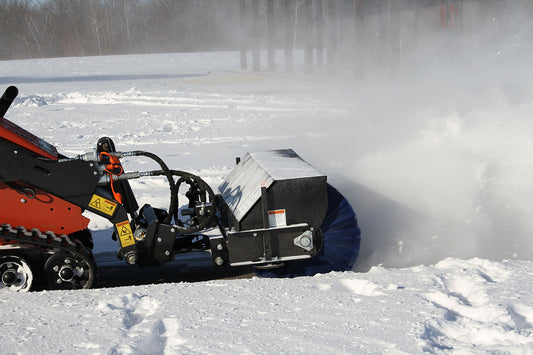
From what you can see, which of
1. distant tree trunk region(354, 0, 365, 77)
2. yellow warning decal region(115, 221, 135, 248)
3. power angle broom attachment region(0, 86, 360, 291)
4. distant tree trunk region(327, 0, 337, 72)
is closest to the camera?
power angle broom attachment region(0, 86, 360, 291)

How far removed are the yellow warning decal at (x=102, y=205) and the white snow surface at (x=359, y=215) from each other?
0.57m

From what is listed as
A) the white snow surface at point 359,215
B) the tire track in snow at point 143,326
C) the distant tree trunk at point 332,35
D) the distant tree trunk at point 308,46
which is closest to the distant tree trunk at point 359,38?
the white snow surface at point 359,215

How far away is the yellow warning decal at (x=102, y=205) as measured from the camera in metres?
4.65

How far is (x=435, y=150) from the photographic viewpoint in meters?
8.79

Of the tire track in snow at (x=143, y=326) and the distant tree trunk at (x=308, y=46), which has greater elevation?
the distant tree trunk at (x=308, y=46)

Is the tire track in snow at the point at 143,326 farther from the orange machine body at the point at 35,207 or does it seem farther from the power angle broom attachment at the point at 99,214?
the orange machine body at the point at 35,207

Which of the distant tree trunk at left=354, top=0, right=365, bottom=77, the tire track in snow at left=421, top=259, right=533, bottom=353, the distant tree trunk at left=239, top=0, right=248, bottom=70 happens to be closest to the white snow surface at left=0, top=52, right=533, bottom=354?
the tire track in snow at left=421, top=259, right=533, bottom=353

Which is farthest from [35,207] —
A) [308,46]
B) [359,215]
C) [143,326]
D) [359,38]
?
[308,46]

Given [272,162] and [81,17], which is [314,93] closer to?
[272,162]

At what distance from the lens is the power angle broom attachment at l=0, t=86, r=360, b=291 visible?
457cm

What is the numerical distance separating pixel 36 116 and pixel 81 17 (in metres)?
38.8

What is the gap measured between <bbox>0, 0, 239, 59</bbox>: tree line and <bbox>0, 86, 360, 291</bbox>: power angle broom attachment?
38.6m

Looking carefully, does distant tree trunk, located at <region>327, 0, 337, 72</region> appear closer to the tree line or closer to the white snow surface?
the white snow surface

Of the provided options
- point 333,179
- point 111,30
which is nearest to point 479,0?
point 333,179
